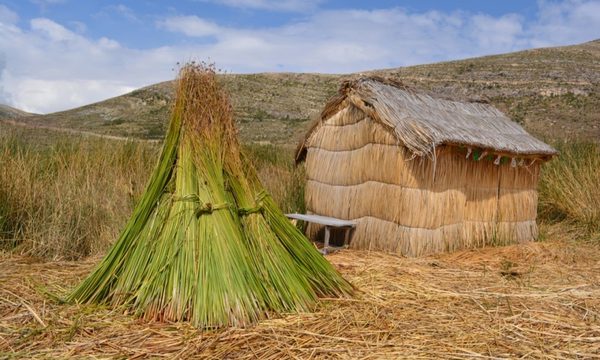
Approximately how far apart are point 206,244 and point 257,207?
0.50 m

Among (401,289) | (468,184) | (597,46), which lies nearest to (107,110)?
(468,184)

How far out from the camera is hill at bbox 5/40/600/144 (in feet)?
94.4

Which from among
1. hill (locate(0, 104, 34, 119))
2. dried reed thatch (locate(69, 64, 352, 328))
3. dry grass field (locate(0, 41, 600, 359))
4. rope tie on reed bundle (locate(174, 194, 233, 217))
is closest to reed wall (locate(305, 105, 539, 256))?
dry grass field (locate(0, 41, 600, 359))

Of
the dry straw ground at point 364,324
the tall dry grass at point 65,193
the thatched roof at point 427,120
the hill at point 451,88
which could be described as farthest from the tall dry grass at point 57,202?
the hill at point 451,88

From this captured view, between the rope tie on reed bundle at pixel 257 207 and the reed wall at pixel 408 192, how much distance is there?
316 centimetres

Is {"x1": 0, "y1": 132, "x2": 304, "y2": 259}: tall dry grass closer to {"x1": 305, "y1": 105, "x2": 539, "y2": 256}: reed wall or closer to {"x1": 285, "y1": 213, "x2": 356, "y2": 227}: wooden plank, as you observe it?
{"x1": 285, "y1": 213, "x2": 356, "y2": 227}: wooden plank

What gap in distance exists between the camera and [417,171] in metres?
7.16

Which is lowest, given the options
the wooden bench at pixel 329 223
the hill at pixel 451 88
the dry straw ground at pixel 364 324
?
the dry straw ground at pixel 364 324

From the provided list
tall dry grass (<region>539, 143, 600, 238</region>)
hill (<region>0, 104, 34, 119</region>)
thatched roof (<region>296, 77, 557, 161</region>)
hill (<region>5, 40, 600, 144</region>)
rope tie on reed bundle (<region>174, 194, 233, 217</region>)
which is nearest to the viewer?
rope tie on reed bundle (<region>174, 194, 233, 217</region>)

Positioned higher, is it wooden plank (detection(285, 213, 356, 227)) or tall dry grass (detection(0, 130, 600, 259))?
tall dry grass (detection(0, 130, 600, 259))

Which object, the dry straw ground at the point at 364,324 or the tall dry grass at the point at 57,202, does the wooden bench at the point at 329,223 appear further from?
the tall dry grass at the point at 57,202

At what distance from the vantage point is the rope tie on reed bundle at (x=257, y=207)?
13.3 feet

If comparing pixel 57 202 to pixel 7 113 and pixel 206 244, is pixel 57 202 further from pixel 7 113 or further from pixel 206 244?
pixel 7 113

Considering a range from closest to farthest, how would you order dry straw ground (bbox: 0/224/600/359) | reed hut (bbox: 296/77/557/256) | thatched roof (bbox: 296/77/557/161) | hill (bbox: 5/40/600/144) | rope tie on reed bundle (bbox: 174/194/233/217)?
dry straw ground (bbox: 0/224/600/359)
rope tie on reed bundle (bbox: 174/194/233/217)
thatched roof (bbox: 296/77/557/161)
reed hut (bbox: 296/77/557/256)
hill (bbox: 5/40/600/144)
